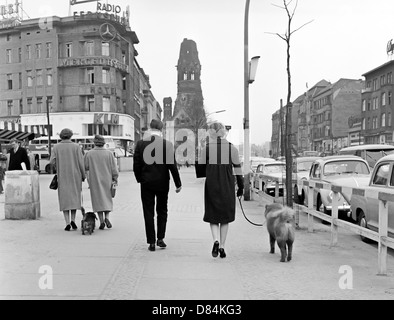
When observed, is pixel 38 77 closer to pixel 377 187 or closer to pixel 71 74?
pixel 71 74

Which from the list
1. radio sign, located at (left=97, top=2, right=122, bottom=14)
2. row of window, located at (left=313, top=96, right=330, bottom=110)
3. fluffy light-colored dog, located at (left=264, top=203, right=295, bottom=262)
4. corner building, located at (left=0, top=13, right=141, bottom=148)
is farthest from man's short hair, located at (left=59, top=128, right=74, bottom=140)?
row of window, located at (left=313, top=96, right=330, bottom=110)

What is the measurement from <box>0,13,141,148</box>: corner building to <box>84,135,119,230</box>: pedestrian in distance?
50642mm

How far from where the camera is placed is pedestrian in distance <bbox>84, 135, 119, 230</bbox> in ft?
28.5

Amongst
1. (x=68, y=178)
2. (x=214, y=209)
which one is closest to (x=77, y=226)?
(x=68, y=178)

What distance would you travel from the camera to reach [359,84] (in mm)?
95438

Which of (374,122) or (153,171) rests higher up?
(374,122)

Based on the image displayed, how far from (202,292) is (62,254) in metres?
2.64

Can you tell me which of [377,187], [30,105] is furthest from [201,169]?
[30,105]

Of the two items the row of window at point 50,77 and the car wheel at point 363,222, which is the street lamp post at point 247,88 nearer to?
the car wheel at point 363,222

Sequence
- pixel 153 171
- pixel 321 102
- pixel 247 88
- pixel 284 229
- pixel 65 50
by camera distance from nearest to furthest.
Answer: pixel 284 229, pixel 153 171, pixel 247 88, pixel 65 50, pixel 321 102

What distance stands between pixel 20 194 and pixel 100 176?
7.11 ft

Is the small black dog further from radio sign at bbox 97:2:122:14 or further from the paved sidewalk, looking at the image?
radio sign at bbox 97:2:122:14

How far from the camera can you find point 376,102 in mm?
73125
